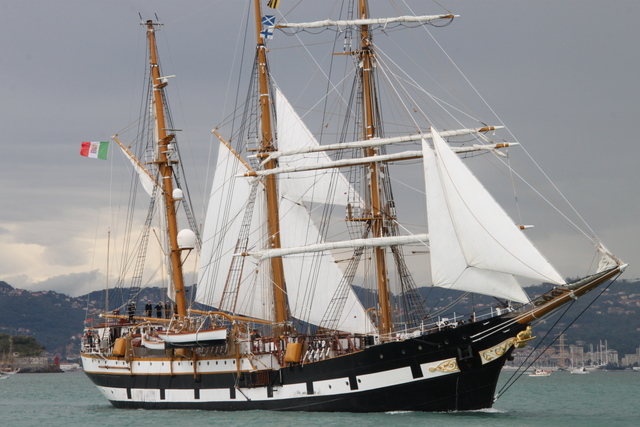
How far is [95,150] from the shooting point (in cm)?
6291

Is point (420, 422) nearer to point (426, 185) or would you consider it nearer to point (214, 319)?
point (426, 185)

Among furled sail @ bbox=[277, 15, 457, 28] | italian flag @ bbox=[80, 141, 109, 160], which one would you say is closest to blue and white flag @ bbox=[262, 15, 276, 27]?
furled sail @ bbox=[277, 15, 457, 28]

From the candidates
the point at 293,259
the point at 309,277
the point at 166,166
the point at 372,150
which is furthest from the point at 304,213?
the point at 166,166

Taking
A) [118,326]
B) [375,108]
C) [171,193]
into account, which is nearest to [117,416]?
[118,326]

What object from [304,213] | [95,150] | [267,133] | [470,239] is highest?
[95,150]

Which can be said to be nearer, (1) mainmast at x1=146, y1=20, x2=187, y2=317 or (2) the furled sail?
(2) the furled sail

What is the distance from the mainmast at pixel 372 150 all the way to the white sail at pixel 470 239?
19.2 ft

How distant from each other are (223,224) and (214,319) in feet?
45.8

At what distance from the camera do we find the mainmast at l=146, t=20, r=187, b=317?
53.1 m

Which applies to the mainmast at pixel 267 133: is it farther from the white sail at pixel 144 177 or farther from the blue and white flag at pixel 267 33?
the white sail at pixel 144 177

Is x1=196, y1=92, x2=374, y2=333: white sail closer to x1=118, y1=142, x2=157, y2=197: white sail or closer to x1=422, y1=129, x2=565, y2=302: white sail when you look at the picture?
x1=118, y1=142, x2=157, y2=197: white sail

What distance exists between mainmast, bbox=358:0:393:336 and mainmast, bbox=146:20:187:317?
38.9ft

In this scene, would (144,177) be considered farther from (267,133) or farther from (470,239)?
(470,239)

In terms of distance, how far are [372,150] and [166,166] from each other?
1307 cm
